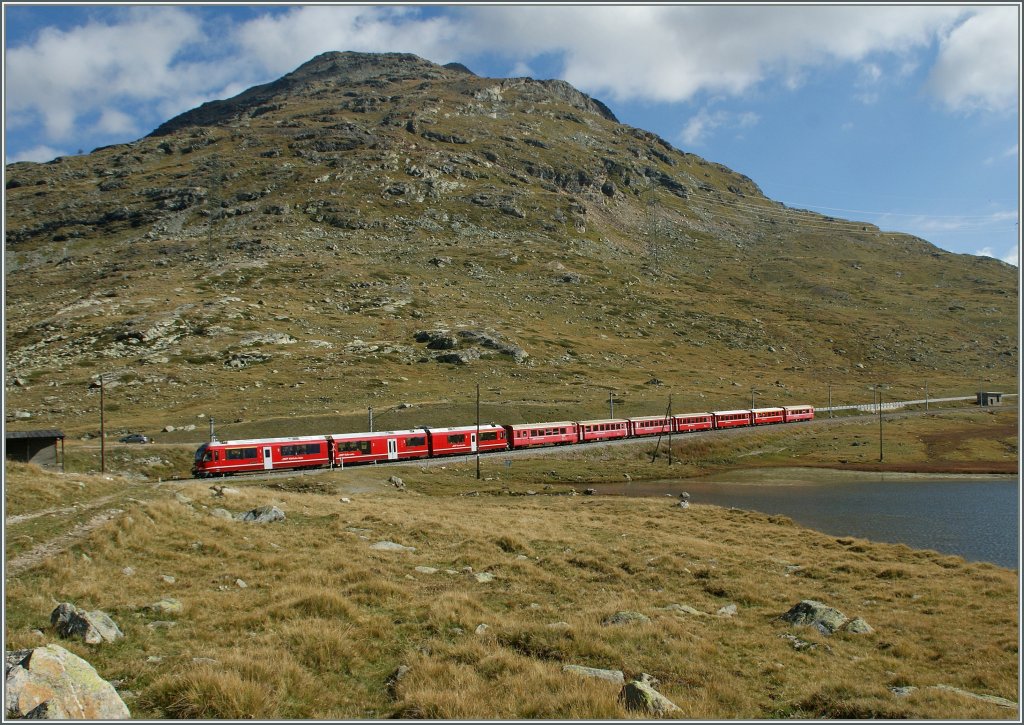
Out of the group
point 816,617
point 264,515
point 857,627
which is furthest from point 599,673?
point 264,515

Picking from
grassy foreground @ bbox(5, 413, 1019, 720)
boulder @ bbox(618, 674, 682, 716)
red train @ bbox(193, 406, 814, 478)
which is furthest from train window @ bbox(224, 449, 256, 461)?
boulder @ bbox(618, 674, 682, 716)

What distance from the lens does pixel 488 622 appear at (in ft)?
43.1

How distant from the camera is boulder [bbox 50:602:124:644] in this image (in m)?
10.6

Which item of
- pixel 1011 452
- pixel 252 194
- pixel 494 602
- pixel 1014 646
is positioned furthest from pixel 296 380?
pixel 252 194

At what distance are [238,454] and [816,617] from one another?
46.6 meters

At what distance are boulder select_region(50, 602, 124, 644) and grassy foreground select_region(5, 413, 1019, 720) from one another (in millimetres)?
212

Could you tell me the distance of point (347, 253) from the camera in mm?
157500

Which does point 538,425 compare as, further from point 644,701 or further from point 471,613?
point 644,701

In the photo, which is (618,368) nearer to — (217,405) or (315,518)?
(217,405)

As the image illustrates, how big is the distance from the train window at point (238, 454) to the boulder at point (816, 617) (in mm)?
45588

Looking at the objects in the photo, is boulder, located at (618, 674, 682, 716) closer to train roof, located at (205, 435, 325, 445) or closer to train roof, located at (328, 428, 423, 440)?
train roof, located at (205, 435, 325, 445)

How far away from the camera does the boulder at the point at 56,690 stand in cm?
736

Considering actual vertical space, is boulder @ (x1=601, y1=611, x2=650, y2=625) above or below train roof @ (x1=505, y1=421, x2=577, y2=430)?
above

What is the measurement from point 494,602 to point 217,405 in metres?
71.2
